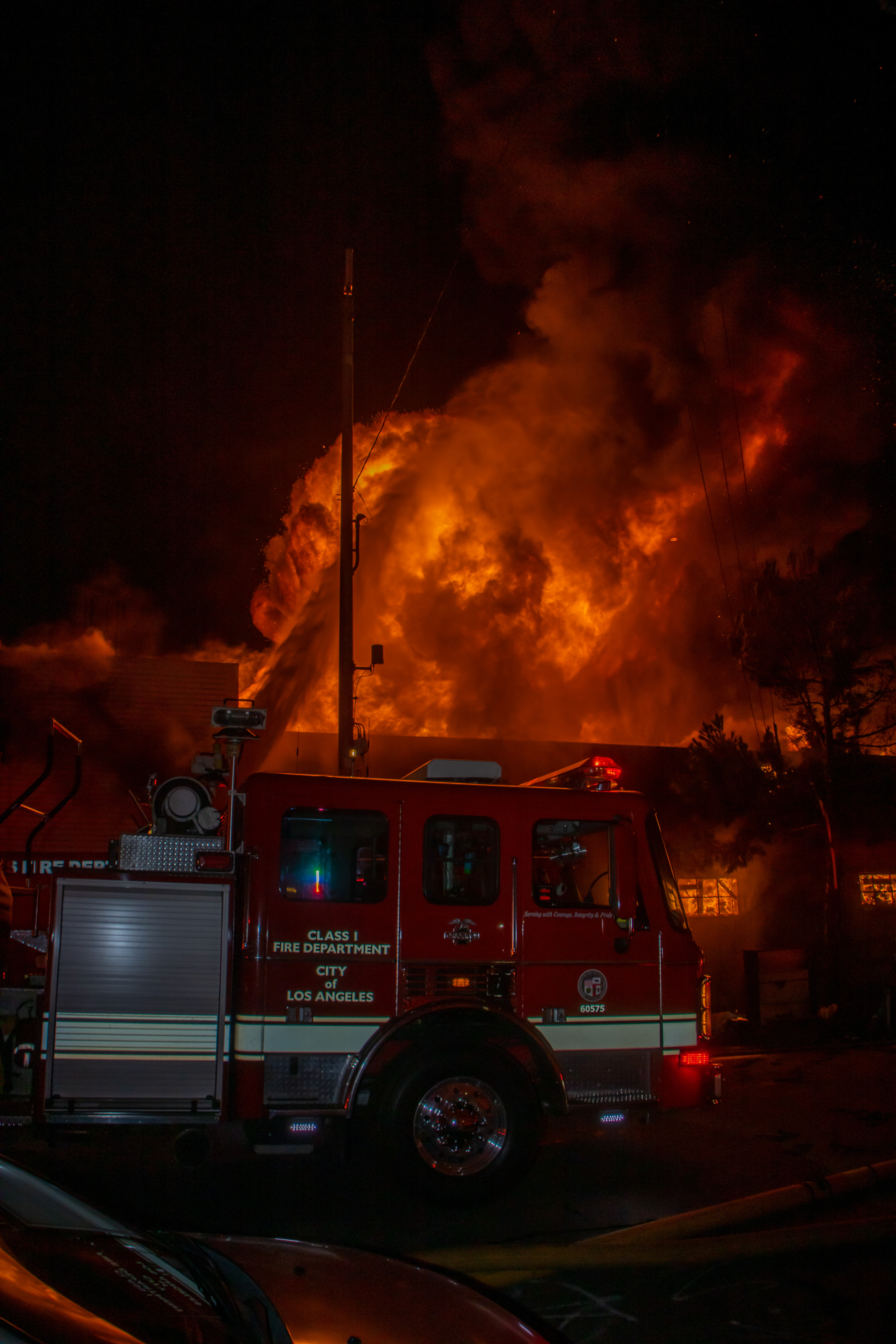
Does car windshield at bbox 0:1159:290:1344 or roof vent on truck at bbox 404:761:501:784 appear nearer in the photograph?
car windshield at bbox 0:1159:290:1344

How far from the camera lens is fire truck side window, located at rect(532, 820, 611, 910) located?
6441mm

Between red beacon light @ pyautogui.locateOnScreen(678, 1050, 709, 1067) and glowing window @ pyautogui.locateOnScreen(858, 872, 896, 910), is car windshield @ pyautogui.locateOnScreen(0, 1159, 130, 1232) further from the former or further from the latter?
glowing window @ pyautogui.locateOnScreen(858, 872, 896, 910)

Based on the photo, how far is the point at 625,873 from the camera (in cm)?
638

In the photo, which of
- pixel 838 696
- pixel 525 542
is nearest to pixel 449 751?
pixel 838 696

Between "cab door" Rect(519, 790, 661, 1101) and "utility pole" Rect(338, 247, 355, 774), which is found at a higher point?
"utility pole" Rect(338, 247, 355, 774)

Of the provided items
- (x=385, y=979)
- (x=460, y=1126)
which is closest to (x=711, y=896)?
(x=460, y=1126)

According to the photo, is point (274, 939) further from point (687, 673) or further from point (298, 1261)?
point (687, 673)

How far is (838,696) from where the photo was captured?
1490 cm

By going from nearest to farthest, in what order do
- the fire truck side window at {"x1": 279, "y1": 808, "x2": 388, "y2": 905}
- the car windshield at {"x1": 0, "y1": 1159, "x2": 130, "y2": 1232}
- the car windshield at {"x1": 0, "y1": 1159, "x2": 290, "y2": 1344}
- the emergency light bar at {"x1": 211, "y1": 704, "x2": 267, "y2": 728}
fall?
the car windshield at {"x1": 0, "y1": 1159, "x2": 290, "y2": 1344} → the car windshield at {"x1": 0, "y1": 1159, "x2": 130, "y2": 1232} → the fire truck side window at {"x1": 279, "y1": 808, "x2": 388, "y2": 905} → the emergency light bar at {"x1": 211, "y1": 704, "x2": 267, "y2": 728}

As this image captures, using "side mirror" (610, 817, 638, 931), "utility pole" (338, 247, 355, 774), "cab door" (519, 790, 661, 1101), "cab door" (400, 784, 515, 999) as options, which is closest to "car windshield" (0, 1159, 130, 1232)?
"cab door" (400, 784, 515, 999)

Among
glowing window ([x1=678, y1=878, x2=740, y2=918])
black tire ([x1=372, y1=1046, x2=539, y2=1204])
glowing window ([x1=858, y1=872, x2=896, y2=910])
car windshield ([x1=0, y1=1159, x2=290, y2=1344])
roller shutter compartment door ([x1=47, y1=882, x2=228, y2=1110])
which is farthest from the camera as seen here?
glowing window ([x1=858, y1=872, x2=896, y2=910])

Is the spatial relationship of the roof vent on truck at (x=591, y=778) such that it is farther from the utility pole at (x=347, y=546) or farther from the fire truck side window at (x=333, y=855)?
the utility pole at (x=347, y=546)

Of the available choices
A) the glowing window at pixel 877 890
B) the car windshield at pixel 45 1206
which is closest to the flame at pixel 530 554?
the glowing window at pixel 877 890

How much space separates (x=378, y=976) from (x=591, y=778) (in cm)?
194
